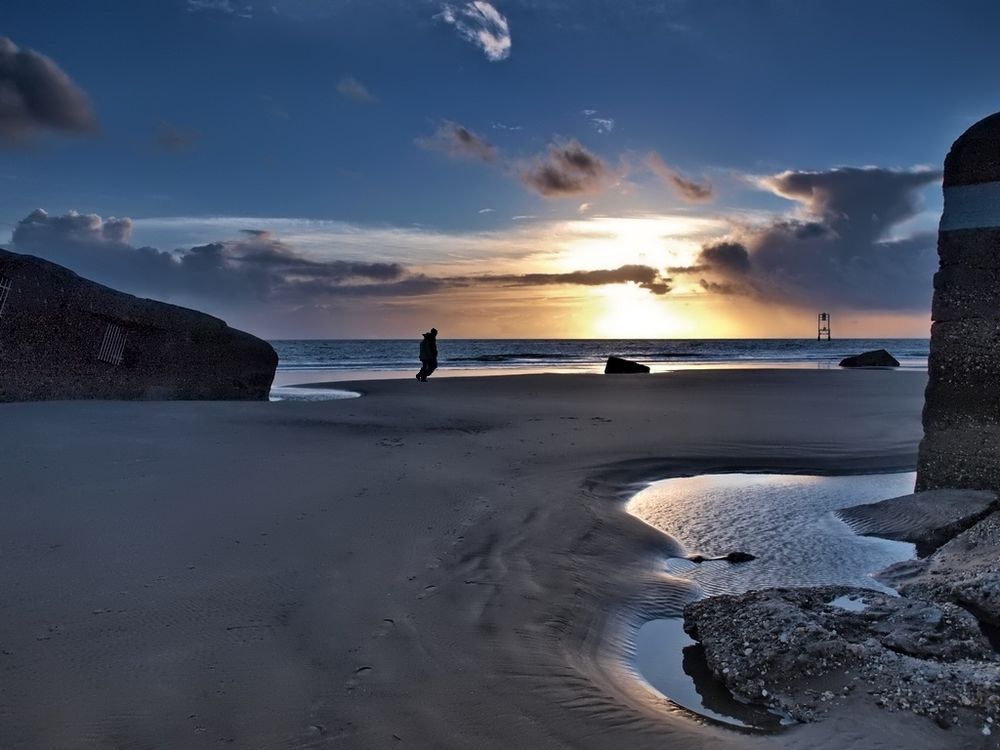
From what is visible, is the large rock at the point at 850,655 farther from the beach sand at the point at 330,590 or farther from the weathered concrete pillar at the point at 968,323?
the weathered concrete pillar at the point at 968,323

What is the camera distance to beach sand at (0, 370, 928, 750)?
2.85 m

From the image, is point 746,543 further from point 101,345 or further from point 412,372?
point 412,372

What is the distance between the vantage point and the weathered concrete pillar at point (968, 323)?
256 inches

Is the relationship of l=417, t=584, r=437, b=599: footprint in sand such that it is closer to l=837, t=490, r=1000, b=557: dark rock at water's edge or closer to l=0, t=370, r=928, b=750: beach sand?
l=0, t=370, r=928, b=750: beach sand

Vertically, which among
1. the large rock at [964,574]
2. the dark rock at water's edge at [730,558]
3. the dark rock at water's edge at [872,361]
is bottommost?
the dark rock at water's edge at [730,558]

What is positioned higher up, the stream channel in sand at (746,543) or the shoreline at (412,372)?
the shoreline at (412,372)

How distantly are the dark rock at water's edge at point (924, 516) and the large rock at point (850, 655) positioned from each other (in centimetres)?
221

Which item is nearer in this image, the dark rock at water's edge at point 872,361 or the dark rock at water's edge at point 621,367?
the dark rock at water's edge at point 621,367

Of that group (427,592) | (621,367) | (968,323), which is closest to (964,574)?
(968,323)

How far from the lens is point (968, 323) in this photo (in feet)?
21.8

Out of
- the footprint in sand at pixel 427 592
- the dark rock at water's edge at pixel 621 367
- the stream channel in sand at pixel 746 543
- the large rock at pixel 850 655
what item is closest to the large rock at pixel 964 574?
the stream channel in sand at pixel 746 543

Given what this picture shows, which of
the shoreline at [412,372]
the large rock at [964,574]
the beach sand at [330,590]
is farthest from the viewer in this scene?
the shoreline at [412,372]

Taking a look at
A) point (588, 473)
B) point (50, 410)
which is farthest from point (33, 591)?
point (50, 410)

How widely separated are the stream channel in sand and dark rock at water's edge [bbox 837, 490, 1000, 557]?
155 millimetres
